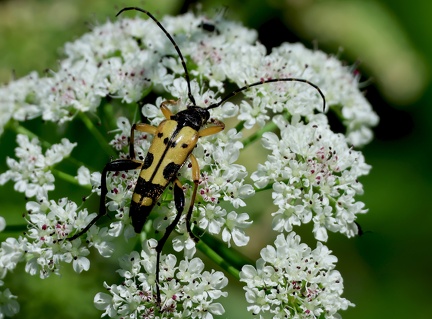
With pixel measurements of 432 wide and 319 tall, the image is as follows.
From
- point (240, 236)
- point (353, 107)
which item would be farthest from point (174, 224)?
point (353, 107)

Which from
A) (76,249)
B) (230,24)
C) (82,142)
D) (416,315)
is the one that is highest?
(230,24)

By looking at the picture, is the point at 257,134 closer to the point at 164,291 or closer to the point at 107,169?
the point at 107,169

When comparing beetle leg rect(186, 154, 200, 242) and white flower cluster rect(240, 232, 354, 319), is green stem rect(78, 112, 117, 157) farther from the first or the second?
white flower cluster rect(240, 232, 354, 319)

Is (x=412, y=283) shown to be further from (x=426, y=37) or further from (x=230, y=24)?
(x=230, y=24)

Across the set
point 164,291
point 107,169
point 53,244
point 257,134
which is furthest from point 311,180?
point 53,244

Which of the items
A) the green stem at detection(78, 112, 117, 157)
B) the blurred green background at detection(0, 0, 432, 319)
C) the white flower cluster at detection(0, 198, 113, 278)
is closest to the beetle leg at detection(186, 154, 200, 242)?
the white flower cluster at detection(0, 198, 113, 278)

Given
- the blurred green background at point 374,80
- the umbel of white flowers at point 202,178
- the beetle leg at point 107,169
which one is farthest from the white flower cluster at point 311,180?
the blurred green background at point 374,80
